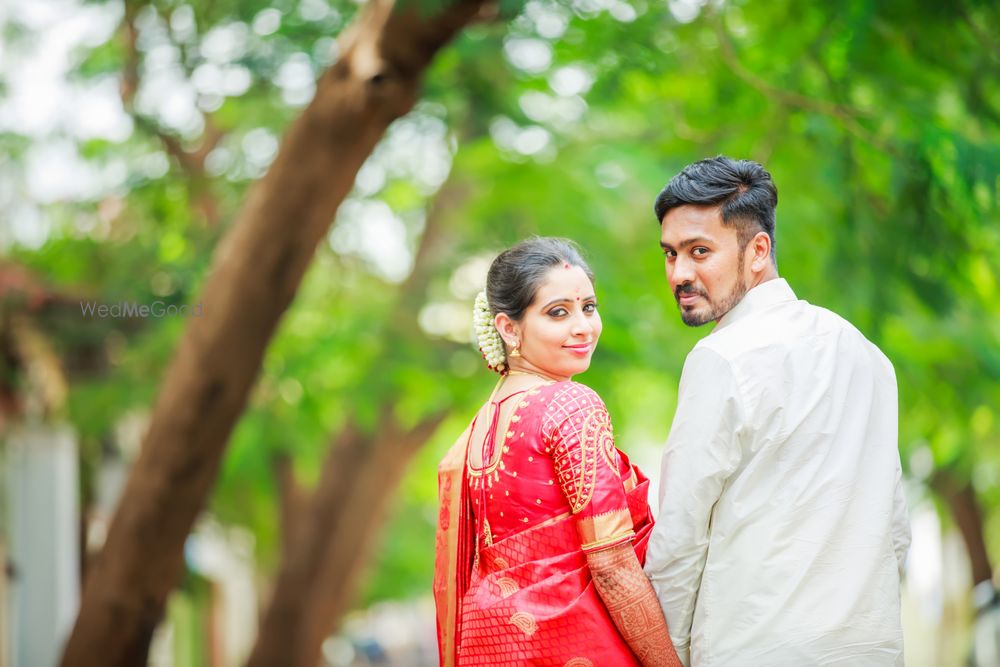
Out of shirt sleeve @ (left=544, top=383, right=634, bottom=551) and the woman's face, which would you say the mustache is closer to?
the woman's face

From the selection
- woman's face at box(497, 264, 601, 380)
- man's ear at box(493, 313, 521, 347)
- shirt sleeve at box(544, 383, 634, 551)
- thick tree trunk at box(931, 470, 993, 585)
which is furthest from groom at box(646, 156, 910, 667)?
thick tree trunk at box(931, 470, 993, 585)

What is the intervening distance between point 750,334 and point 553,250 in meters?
0.52

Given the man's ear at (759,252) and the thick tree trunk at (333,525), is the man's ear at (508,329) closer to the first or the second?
the man's ear at (759,252)

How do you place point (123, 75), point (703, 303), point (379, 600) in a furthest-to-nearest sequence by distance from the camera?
point (379, 600)
point (123, 75)
point (703, 303)

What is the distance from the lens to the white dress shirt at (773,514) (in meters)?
2.58

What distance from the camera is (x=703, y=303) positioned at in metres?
2.79

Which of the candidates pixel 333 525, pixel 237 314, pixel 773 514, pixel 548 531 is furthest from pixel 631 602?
pixel 333 525

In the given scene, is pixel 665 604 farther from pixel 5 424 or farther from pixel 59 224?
pixel 59 224

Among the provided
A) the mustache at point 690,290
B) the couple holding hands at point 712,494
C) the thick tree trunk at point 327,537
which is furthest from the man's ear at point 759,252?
the thick tree trunk at point 327,537

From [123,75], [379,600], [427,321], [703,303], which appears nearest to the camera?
[703,303]

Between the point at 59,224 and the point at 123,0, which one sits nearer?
the point at 123,0

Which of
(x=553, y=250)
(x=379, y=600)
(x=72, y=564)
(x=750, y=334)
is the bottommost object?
(x=379, y=600)

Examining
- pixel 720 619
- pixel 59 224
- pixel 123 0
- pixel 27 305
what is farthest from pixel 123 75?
pixel 720 619

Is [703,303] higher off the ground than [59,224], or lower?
lower
